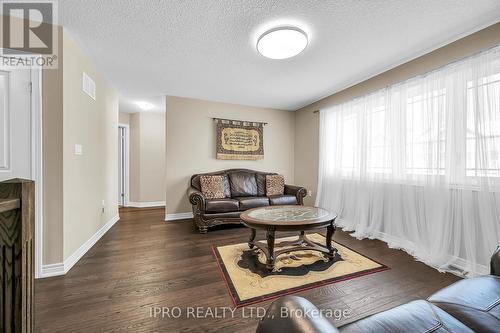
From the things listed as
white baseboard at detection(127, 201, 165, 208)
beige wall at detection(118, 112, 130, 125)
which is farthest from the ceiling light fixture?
white baseboard at detection(127, 201, 165, 208)

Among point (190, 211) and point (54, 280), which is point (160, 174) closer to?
point (190, 211)

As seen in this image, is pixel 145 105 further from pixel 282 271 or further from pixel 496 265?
pixel 496 265

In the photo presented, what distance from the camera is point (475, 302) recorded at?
876 millimetres

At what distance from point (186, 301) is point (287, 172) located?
3723mm

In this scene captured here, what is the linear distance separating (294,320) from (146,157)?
537 cm

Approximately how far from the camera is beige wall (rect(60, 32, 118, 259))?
6.69 feet

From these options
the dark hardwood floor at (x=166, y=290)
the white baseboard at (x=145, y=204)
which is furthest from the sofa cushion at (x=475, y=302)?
the white baseboard at (x=145, y=204)

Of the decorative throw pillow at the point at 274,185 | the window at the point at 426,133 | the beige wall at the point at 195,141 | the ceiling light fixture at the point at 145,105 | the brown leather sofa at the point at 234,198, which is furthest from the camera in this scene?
the ceiling light fixture at the point at 145,105

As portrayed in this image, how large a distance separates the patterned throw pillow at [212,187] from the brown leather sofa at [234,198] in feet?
0.42

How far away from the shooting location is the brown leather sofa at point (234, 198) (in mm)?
3170

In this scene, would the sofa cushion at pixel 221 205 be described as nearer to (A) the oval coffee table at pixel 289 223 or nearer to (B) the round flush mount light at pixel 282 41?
(A) the oval coffee table at pixel 289 223

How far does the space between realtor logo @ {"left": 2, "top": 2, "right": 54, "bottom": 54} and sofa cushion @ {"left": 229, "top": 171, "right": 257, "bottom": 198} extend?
2997 millimetres

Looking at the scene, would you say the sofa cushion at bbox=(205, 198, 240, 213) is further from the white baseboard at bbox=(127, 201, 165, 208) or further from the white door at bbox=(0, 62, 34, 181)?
the white baseboard at bbox=(127, 201, 165, 208)

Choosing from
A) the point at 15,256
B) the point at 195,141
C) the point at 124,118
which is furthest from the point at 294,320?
the point at 124,118
